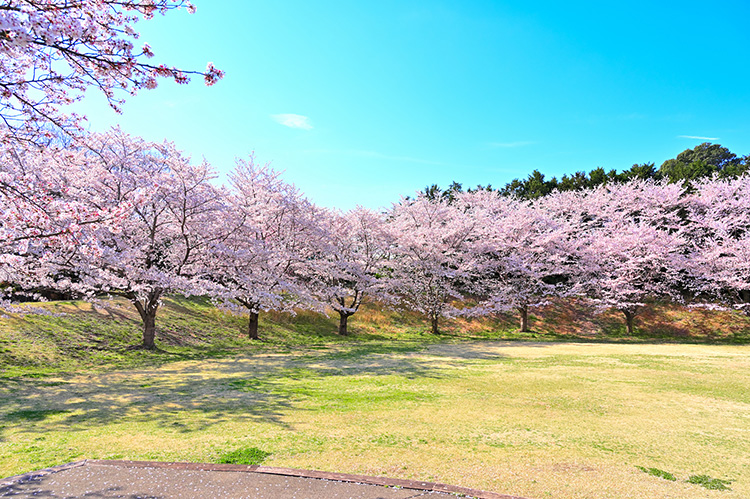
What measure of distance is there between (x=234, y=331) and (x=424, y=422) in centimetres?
1603

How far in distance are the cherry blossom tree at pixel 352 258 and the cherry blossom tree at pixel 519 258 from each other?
675cm

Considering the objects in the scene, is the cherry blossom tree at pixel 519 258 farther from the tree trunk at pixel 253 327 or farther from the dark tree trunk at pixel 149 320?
the dark tree trunk at pixel 149 320

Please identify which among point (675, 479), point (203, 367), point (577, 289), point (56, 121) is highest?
point (56, 121)

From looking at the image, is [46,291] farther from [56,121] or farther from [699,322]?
[699,322]

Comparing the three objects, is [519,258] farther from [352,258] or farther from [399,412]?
[399,412]

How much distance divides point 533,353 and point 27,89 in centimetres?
1747

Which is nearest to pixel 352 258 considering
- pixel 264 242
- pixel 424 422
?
pixel 264 242

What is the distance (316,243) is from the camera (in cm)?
2112

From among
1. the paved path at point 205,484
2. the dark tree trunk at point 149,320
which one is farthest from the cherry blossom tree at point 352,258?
the paved path at point 205,484

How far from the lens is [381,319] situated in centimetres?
2662

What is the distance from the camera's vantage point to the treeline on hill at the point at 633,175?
3781 cm

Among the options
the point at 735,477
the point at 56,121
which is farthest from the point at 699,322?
the point at 56,121

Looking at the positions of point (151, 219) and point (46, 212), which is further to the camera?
point (151, 219)

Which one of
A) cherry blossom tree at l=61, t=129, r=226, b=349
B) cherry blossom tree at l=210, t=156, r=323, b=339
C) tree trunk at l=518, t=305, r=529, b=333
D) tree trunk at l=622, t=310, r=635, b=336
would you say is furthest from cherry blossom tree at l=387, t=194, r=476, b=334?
cherry blossom tree at l=61, t=129, r=226, b=349
